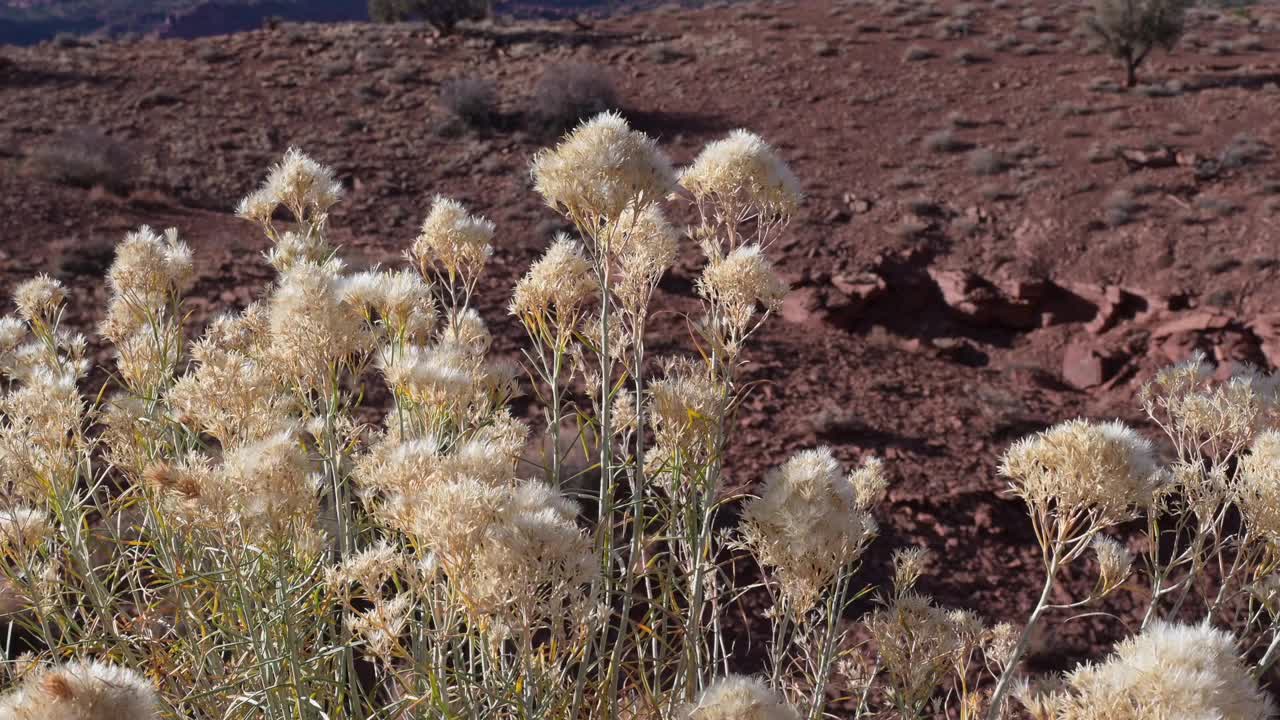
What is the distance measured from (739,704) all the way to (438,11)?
1048 inches

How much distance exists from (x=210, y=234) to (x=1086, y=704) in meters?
12.2

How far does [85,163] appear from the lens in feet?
41.9

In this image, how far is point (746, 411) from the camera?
7727 mm

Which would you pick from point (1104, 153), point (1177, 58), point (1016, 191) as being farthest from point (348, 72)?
point (1177, 58)

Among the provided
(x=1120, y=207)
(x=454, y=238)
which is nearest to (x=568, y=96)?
(x=1120, y=207)

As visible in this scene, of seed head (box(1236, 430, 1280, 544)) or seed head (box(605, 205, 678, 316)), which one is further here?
seed head (box(605, 205, 678, 316))

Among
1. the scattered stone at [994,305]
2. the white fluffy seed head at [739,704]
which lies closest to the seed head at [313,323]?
the white fluffy seed head at [739,704]

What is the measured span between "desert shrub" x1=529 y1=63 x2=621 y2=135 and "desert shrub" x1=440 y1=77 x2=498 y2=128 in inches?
34.5

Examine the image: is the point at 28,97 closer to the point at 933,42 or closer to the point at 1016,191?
the point at 1016,191

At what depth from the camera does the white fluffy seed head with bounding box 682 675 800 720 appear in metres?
1.28

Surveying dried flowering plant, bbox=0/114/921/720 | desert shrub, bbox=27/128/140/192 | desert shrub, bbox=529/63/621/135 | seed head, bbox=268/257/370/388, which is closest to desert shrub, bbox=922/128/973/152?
desert shrub, bbox=529/63/621/135

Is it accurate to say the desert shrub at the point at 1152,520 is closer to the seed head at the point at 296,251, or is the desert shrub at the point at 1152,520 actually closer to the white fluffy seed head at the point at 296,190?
the seed head at the point at 296,251

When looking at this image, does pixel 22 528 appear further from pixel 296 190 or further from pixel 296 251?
pixel 296 190

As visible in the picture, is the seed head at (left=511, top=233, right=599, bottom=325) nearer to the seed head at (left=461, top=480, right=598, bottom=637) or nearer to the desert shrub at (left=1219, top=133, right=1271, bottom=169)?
A: the seed head at (left=461, top=480, right=598, bottom=637)
